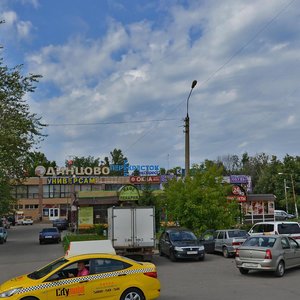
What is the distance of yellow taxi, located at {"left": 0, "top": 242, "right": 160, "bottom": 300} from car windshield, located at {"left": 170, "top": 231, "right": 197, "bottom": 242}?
12.0 m

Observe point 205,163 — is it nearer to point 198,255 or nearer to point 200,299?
point 198,255

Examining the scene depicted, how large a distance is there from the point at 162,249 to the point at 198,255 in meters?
3.10

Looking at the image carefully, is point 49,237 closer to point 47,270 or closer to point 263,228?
point 263,228

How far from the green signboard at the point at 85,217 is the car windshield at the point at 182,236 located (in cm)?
3159

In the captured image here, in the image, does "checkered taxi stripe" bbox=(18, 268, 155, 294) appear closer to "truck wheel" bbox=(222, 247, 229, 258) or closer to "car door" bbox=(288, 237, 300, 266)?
"car door" bbox=(288, 237, 300, 266)

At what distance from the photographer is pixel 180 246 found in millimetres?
21734

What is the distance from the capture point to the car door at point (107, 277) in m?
10.3

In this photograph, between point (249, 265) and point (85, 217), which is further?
point (85, 217)

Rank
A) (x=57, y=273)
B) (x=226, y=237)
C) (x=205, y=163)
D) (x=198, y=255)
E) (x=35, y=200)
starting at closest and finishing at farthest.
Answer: (x=57, y=273) < (x=198, y=255) < (x=226, y=237) < (x=205, y=163) < (x=35, y=200)

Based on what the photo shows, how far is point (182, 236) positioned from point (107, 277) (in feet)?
42.4

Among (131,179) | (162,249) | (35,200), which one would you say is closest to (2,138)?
(162,249)

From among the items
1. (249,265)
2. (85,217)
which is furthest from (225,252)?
(85,217)

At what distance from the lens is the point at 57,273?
33.8ft

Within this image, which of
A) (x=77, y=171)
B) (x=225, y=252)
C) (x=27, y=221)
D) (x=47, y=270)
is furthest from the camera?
(x=77, y=171)
